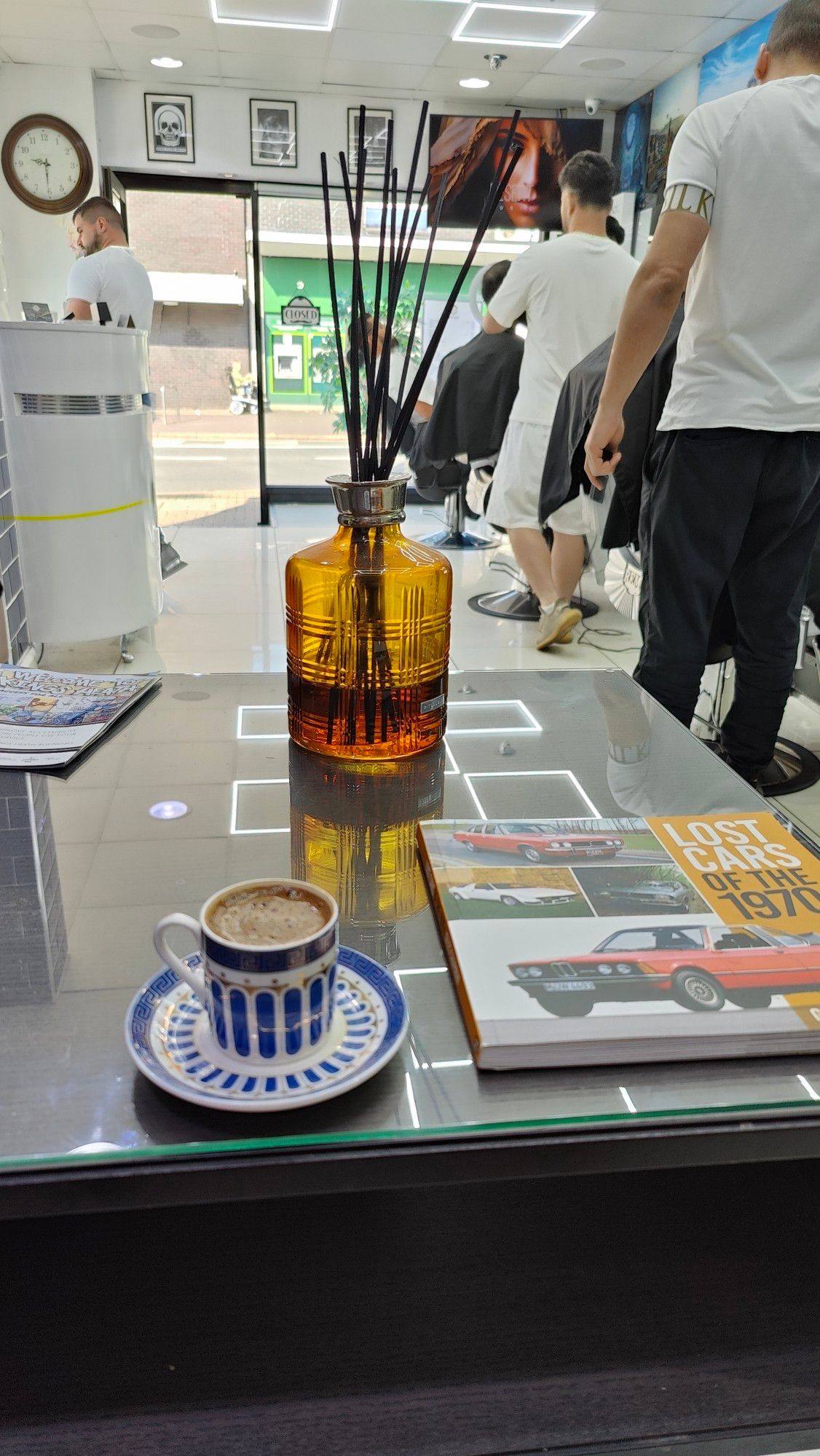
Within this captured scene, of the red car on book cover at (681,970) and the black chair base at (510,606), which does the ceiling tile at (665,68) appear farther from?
the red car on book cover at (681,970)

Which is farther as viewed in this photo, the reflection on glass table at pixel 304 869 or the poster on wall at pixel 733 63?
the poster on wall at pixel 733 63

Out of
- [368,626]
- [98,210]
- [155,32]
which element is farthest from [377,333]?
[155,32]

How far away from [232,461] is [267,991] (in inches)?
302

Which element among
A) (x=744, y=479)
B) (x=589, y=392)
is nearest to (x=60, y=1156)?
(x=744, y=479)

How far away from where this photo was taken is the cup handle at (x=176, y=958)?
62cm

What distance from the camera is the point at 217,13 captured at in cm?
456

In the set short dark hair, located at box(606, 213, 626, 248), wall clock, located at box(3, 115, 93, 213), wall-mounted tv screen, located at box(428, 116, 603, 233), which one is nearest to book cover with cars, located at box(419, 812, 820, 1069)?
short dark hair, located at box(606, 213, 626, 248)

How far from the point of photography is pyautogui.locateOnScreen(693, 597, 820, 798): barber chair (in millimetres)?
2131

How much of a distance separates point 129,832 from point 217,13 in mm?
4948

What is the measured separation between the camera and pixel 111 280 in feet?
12.3

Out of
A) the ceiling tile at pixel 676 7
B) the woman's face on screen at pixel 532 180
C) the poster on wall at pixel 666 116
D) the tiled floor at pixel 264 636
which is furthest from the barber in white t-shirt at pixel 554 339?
the woman's face on screen at pixel 532 180

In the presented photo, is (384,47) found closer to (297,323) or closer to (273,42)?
(273,42)

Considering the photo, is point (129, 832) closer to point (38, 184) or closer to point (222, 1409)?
point (222, 1409)

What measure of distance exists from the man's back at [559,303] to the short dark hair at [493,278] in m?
0.71
